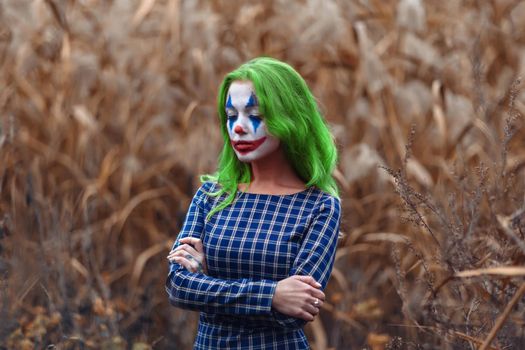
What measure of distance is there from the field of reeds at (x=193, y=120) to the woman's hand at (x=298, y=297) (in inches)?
51.4

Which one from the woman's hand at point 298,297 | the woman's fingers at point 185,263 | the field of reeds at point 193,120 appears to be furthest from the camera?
the field of reeds at point 193,120

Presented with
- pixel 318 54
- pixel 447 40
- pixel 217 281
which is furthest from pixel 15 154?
pixel 217 281

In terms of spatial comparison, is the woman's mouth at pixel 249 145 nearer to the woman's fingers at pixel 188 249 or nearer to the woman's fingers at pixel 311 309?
the woman's fingers at pixel 188 249

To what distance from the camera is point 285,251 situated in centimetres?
204

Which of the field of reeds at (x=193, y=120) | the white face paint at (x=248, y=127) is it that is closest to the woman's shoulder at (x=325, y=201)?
the white face paint at (x=248, y=127)

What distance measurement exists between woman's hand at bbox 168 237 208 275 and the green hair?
84mm

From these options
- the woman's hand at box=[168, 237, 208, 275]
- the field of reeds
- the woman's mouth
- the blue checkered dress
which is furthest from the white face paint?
the field of reeds

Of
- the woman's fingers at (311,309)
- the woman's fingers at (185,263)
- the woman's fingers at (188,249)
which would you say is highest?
the woman's fingers at (188,249)

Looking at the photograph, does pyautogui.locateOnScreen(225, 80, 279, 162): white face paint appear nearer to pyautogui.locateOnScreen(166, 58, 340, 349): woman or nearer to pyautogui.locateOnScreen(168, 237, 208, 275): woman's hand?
pyautogui.locateOnScreen(166, 58, 340, 349): woman

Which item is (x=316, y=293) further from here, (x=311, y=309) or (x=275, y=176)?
(x=275, y=176)

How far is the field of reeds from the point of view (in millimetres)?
3555

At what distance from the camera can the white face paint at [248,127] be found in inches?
82.1

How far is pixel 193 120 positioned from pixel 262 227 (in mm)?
2061

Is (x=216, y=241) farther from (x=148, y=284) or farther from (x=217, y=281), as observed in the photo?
(x=148, y=284)
